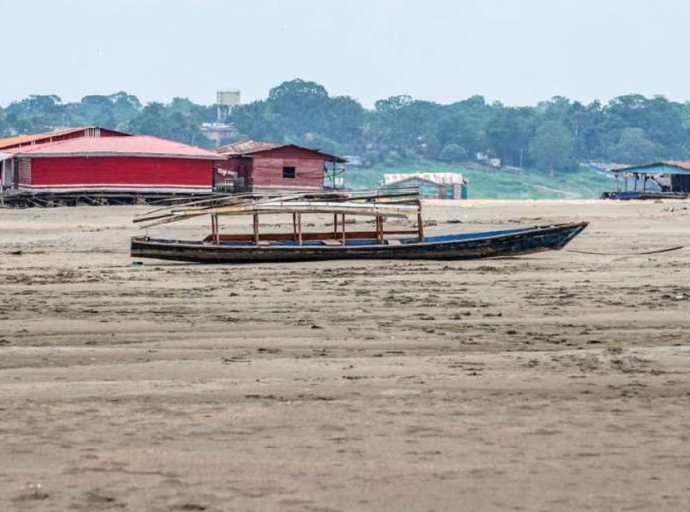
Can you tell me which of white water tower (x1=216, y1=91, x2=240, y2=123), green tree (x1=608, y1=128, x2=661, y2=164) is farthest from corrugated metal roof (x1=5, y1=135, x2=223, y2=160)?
white water tower (x1=216, y1=91, x2=240, y2=123)

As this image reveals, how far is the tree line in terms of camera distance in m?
123

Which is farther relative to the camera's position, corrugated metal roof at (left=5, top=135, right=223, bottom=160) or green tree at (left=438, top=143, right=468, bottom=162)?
green tree at (left=438, top=143, right=468, bottom=162)

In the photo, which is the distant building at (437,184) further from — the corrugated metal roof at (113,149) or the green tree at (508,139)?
the green tree at (508,139)

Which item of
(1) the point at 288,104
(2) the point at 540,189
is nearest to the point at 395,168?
(2) the point at 540,189

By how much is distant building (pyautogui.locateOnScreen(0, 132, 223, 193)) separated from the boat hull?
29.4 m

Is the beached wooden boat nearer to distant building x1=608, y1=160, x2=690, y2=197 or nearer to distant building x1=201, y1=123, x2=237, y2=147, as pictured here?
distant building x1=608, y1=160, x2=690, y2=197

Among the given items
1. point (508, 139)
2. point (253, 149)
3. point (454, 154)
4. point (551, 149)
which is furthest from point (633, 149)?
point (253, 149)

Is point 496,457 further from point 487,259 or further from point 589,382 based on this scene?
point 487,259

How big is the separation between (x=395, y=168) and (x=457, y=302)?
107 metres

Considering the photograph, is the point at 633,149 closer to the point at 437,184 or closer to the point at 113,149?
the point at 437,184

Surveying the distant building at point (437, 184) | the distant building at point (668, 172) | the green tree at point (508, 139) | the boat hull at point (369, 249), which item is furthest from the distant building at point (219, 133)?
the boat hull at point (369, 249)

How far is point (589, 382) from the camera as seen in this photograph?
955 cm

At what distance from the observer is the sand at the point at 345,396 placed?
6746 mm

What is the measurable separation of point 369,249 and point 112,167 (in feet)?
101
